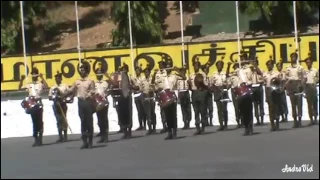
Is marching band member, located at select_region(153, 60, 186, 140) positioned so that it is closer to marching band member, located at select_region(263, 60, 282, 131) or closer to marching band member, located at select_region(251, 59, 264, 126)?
marching band member, located at select_region(251, 59, 264, 126)

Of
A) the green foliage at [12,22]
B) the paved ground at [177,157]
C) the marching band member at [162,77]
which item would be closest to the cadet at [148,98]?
the marching band member at [162,77]

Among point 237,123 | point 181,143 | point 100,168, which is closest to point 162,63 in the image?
point 237,123

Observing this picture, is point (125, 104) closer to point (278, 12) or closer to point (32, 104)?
point (32, 104)

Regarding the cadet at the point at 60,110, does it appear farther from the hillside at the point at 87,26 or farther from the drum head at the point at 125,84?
the hillside at the point at 87,26

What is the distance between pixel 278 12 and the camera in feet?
58.9

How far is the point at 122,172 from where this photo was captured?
10.1 metres

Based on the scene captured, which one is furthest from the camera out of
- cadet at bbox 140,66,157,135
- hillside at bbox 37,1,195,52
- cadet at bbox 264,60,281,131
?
hillside at bbox 37,1,195,52

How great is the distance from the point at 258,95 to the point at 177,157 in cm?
362

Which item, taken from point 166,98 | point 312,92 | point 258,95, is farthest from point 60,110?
point 312,92

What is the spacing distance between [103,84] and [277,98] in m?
2.80

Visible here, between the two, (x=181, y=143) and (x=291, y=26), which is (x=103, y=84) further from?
(x=291, y=26)

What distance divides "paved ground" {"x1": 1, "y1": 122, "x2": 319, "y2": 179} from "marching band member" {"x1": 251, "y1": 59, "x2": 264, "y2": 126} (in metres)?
0.64

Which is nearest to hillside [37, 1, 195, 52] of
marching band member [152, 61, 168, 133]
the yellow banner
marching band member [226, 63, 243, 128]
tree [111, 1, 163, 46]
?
tree [111, 1, 163, 46]

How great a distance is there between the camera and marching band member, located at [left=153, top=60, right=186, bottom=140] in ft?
44.5
